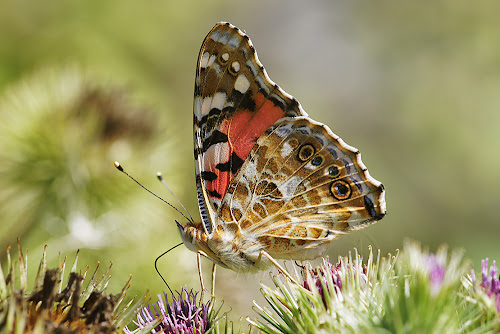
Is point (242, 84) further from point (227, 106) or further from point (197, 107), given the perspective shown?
point (197, 107)

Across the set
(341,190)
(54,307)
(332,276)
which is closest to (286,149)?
(341,190)

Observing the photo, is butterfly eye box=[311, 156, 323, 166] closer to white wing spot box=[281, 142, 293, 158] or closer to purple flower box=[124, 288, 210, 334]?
white wing spot box=[281, 142, 293, 158]

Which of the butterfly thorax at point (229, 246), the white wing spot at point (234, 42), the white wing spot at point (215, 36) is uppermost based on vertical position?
the white wing spot at point (215, 36)

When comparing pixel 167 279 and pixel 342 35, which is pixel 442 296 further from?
pixel 342 35

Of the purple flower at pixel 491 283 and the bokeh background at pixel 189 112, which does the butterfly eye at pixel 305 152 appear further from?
the purple flower at pixel 491 283

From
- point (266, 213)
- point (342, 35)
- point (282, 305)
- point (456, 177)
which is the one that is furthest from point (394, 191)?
point (282, 305)

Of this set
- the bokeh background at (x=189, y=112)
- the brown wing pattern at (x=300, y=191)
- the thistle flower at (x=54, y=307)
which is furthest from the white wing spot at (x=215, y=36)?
the thistle flower at (x=54, y=307)

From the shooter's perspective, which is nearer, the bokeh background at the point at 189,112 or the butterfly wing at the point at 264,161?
the butterfly wing at the point at 264,161
